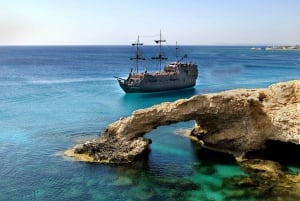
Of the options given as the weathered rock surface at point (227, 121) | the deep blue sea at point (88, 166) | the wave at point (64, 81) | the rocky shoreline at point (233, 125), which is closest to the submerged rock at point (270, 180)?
the rocky shoreline at point (233, 125)

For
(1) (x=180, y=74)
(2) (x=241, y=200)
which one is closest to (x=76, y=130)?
(2) (x=241, y=200)

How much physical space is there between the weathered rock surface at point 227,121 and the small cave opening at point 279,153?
0.66 metres

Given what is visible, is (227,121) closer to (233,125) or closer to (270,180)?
(233,125)

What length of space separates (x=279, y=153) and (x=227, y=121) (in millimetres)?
5066

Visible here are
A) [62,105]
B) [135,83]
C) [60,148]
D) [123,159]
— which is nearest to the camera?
[123,159]

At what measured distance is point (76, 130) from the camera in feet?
144

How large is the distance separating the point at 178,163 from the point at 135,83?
44.5 m

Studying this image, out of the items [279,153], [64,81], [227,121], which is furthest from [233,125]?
[64,81]

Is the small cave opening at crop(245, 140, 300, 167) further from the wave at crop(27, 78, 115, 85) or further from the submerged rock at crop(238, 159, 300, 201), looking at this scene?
the wave at crop(27, 78, 115, 85)

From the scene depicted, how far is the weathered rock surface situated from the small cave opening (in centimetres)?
66

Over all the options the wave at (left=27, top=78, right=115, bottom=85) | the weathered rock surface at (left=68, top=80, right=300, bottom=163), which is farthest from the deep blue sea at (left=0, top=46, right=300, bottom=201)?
the wave at (left=27, top=78, right=115, bottom=85)

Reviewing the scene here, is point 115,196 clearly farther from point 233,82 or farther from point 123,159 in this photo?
point 233,82

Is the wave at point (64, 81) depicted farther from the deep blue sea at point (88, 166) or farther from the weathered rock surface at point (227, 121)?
the weathered rock surface at point (227, 121)

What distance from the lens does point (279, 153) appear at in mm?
33500
